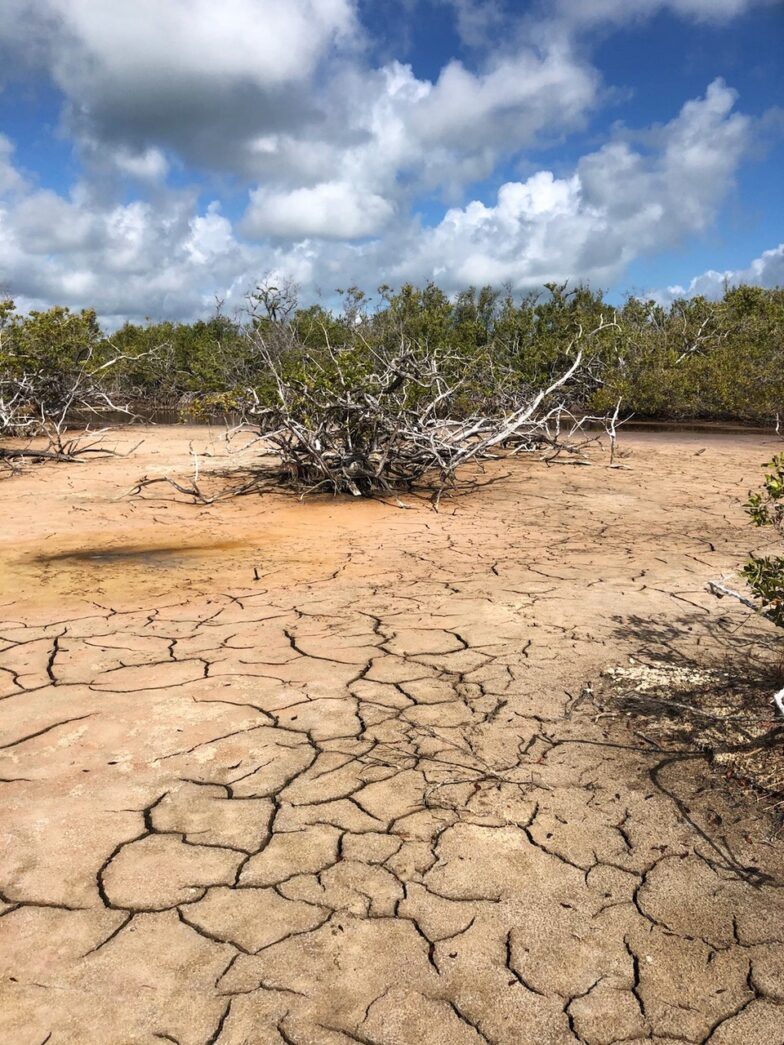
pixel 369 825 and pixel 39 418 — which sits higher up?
pixel 39 418

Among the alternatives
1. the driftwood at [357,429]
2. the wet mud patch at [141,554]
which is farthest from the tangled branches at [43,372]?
the wet mud patch at [141,554]

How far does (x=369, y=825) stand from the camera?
267 cm

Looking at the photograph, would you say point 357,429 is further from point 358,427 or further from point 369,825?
point 369,825

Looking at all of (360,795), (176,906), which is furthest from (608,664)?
(176,906)

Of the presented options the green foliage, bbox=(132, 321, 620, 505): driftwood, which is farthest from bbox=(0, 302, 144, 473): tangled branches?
the green foliage

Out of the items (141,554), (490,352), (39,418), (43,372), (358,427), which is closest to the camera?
(141,554)

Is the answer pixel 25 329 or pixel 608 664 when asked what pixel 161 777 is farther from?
pixel 25 329

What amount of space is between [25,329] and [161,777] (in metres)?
13.7

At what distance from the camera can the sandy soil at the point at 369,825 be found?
1957mm

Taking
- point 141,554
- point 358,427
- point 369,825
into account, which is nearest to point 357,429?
point 358,427

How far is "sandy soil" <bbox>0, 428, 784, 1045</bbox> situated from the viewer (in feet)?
6.42

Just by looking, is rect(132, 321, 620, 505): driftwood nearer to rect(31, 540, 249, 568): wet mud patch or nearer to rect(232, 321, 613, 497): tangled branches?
rect(232, 321, 613, 497): tangled branches

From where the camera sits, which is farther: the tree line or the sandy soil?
the tree line

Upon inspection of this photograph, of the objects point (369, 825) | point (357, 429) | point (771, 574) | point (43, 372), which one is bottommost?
point (369, 825)
